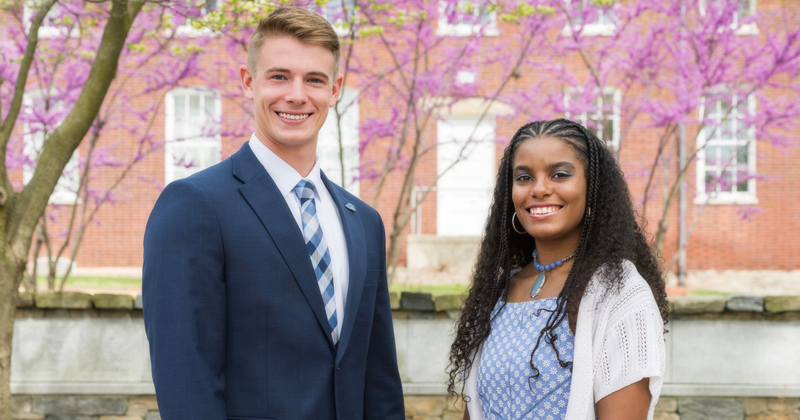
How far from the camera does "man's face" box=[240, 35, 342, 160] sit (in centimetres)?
229

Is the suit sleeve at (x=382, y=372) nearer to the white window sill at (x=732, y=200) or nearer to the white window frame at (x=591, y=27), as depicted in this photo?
the white window frame at (x=591, y=27)

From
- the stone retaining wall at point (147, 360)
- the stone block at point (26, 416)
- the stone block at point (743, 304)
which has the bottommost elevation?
the stone block at point (26, 416)

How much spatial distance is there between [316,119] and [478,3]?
6.23 meters

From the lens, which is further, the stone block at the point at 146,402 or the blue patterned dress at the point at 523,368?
the stone block at the point at 146,402

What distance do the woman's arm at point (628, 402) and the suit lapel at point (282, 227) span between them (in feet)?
2.72

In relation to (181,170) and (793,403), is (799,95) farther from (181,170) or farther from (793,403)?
(181,170)

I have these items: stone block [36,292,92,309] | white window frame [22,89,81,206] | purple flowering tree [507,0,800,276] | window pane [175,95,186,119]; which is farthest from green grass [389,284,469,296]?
window pane [175,95,186,119]

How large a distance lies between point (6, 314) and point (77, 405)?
119cm

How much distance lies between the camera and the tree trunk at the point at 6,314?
4457 mm

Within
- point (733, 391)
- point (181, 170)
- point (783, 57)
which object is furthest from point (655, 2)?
point (181, 170)

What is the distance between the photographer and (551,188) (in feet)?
8.12

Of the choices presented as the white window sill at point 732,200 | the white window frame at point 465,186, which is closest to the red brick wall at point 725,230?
the white window sill at point 732,200

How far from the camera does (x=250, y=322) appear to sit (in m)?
2.12

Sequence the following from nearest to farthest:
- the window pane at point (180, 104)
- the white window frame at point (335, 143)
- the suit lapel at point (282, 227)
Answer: the suit lapel at point (282, 227), the white window frame at point (335, 143), the window pane at point (180, 104)
